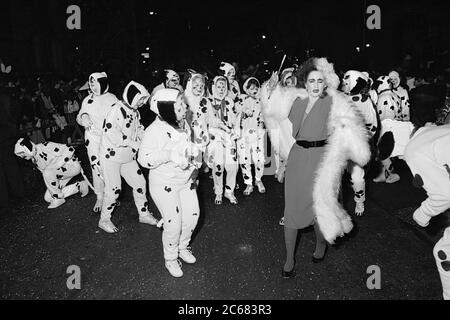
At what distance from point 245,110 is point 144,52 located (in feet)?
126

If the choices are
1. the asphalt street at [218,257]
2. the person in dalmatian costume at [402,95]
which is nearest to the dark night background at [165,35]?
the person in dalmatian costume at [402,95]

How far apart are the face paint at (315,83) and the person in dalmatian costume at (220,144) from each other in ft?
8.36

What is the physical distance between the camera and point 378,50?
92.8 ft

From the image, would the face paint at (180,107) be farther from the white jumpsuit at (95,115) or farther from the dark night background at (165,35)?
the dark night background at (165,35)

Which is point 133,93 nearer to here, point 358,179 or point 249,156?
point 249,156

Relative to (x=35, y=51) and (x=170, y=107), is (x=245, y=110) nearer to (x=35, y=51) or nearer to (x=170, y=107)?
(x=170, y=107)

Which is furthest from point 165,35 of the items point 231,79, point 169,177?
point 169,177

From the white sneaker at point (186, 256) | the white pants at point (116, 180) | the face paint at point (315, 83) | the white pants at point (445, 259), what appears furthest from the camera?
the white pants at point (116, 180)

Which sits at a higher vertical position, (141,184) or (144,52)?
(144,52)

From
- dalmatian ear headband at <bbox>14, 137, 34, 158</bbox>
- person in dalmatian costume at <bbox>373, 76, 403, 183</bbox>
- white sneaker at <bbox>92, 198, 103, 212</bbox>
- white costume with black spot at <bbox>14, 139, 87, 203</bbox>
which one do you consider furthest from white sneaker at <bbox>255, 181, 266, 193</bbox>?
dalmatian ear headband at <bbox>14, 137, 34, 158</bbox>

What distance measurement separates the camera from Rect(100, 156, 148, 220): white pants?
15.6 ft

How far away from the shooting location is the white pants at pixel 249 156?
6.55m

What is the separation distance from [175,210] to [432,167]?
7.75ft

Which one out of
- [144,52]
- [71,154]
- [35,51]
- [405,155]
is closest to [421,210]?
[405,155]
